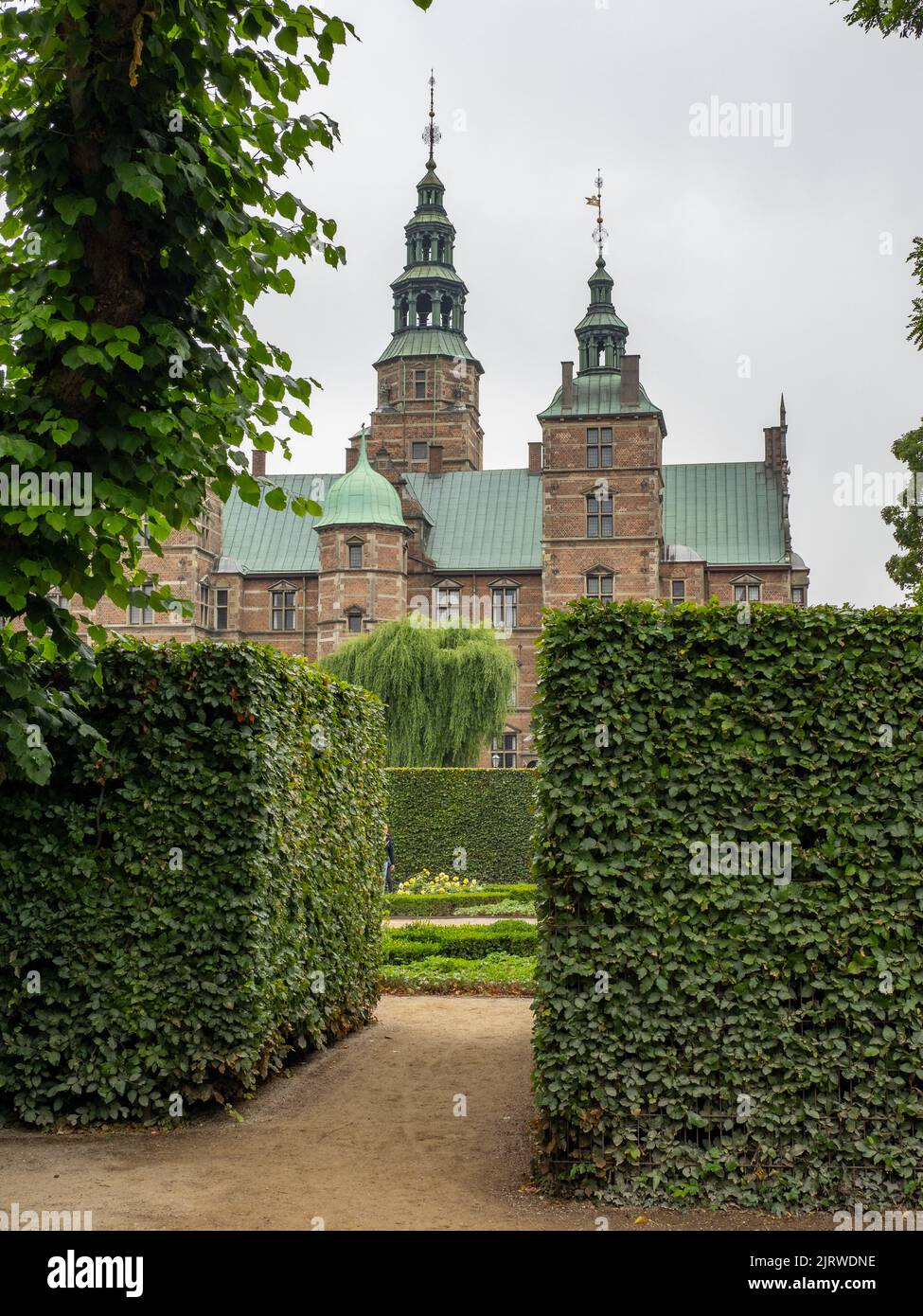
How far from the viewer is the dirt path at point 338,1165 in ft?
21.3

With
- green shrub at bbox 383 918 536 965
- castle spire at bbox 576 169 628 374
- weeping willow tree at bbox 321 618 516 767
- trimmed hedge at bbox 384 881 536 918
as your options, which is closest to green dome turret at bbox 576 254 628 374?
castle spire at bbox 576 169 628 374

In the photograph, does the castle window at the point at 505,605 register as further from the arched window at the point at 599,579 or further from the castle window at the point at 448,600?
the arched window at the point at 599,579

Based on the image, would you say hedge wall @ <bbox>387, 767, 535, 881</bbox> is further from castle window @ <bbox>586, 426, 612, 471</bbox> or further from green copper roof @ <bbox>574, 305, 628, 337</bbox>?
green copper roof @ <bbox>574, 305, 628, 337</bbox>

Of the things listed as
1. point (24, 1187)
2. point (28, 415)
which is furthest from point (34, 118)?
point (24, 1187)

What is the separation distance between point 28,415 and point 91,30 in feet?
6.39

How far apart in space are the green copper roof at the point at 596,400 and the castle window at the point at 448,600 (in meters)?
8.97

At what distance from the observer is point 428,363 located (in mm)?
59938

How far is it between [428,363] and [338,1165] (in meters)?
54.9

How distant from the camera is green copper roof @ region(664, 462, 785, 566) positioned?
52.0 meters

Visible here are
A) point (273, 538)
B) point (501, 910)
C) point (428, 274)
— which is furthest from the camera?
point (428, 274)

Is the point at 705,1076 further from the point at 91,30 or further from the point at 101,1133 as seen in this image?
the point at 91,30

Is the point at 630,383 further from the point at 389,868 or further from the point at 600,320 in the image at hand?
the point at 389,868

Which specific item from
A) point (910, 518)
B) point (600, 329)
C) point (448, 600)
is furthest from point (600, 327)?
point (910, 518)

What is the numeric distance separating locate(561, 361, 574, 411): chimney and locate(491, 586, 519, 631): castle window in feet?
27.6
